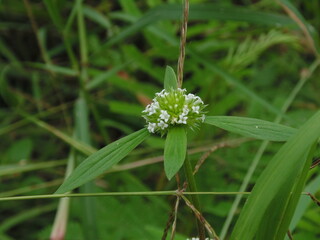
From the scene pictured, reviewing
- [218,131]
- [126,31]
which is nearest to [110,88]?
[218,131]

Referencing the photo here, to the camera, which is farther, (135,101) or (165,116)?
(135,101)

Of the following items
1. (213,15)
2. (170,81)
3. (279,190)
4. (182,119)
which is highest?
(213,15)

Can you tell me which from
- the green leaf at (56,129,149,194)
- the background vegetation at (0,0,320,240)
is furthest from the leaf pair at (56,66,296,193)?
the background vegetation at (0,0,320,240)

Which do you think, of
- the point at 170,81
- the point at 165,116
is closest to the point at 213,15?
the point at 170,81

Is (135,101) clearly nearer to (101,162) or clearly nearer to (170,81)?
(170,81)

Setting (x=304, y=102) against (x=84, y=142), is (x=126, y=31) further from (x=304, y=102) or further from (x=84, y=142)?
(x=304, y=102)

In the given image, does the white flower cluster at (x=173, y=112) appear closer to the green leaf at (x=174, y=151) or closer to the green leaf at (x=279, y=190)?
the green leaf at (x=174, y=151)
